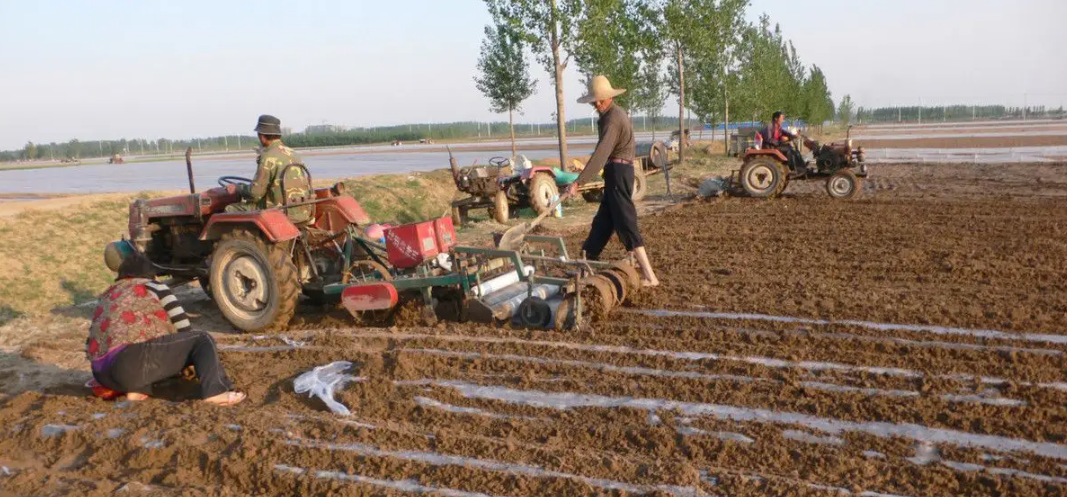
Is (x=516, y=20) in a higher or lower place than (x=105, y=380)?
higher

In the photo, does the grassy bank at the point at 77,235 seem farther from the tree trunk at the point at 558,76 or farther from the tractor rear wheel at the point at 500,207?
the tree trunk at the point at 558,76

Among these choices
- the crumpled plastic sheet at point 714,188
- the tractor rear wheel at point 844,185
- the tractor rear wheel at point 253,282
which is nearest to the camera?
the tractor rear wheel at point 253,282

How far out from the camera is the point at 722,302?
6293 millimetres

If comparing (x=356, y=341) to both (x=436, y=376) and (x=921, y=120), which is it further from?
(x=921, y=120)

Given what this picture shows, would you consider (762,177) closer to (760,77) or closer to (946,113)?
(760,77)

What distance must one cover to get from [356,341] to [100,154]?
236 feet

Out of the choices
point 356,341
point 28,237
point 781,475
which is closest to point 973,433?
point 781,475

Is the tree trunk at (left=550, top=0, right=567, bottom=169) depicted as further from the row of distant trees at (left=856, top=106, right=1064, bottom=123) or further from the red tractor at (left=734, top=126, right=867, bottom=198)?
the row of distant trees at (left=856, top=106, right=1064, bottom=123)

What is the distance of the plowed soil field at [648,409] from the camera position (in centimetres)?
335

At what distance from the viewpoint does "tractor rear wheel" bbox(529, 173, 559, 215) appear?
41.0ft

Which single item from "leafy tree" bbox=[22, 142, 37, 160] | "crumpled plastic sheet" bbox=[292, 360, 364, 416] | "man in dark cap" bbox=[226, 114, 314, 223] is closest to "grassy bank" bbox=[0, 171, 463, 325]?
"man in dark cap" bbox=[226, 114, 314, 223]

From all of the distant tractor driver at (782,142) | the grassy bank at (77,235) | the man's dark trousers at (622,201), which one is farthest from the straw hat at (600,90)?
the distant tractor driver at (782,142)

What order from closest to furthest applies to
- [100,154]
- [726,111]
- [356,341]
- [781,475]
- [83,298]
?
[781,475]
[356,341]
[83,298]
[726,111]
[100,154]

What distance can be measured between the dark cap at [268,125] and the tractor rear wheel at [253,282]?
817 mm
